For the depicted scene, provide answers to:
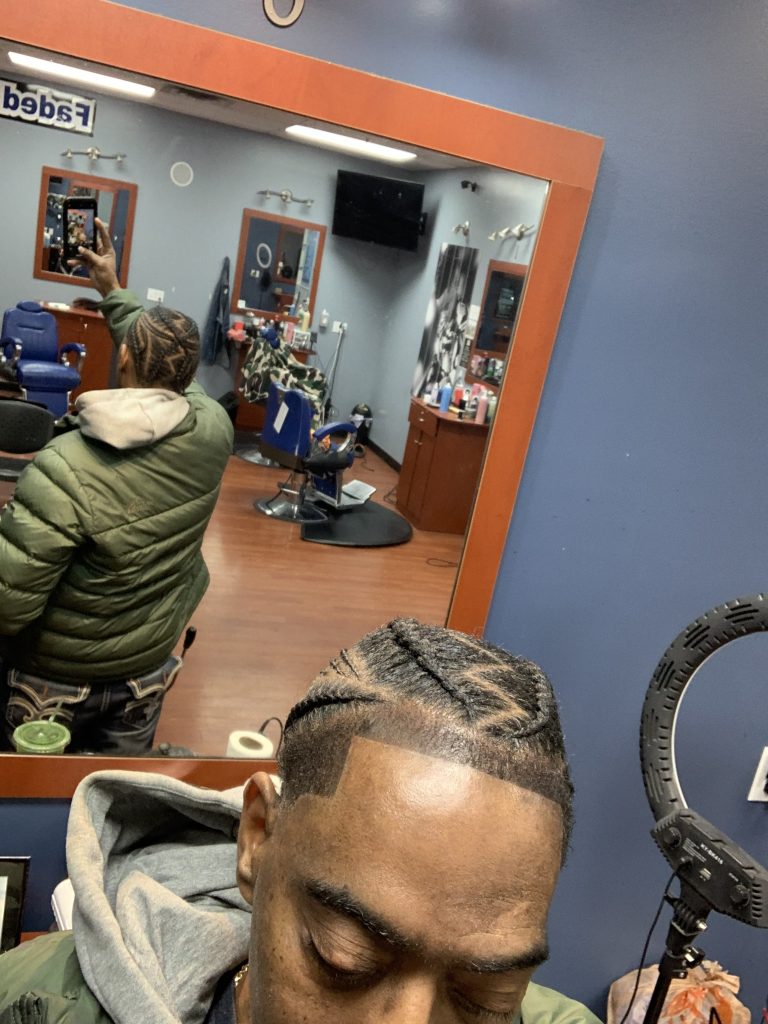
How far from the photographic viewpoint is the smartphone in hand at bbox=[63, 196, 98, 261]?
1.49m

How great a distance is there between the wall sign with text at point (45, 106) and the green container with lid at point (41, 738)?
110 cm

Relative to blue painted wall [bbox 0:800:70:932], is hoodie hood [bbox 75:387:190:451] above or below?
above

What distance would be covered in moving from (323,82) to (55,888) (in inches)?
61.1

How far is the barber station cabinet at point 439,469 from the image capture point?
171 cm

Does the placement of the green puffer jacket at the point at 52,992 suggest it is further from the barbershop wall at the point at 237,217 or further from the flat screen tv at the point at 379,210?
the flat screen tv at the point at 379,210

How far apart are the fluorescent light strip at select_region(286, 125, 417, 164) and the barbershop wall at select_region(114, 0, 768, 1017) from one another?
0.40 feet

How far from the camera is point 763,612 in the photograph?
1.30m

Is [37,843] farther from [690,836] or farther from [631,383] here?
[631,383]

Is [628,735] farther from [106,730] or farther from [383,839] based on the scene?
[383,839]

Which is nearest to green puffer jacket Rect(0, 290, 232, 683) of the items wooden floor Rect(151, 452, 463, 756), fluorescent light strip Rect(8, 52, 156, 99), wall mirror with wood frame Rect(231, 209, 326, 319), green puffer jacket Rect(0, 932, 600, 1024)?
wooden floor Rect(151, 452, 463, 756)

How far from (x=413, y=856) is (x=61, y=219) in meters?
1.26

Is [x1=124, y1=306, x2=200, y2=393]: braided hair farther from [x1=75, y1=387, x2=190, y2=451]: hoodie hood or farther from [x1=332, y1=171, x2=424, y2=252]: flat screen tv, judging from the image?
[x1=332, y1=171, x2=424, y2=252]: flat screen tv

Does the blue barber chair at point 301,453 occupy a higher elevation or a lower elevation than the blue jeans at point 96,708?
higher

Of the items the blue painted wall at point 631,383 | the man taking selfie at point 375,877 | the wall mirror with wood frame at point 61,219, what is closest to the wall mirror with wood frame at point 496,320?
the blue painted wall at point 631,383
